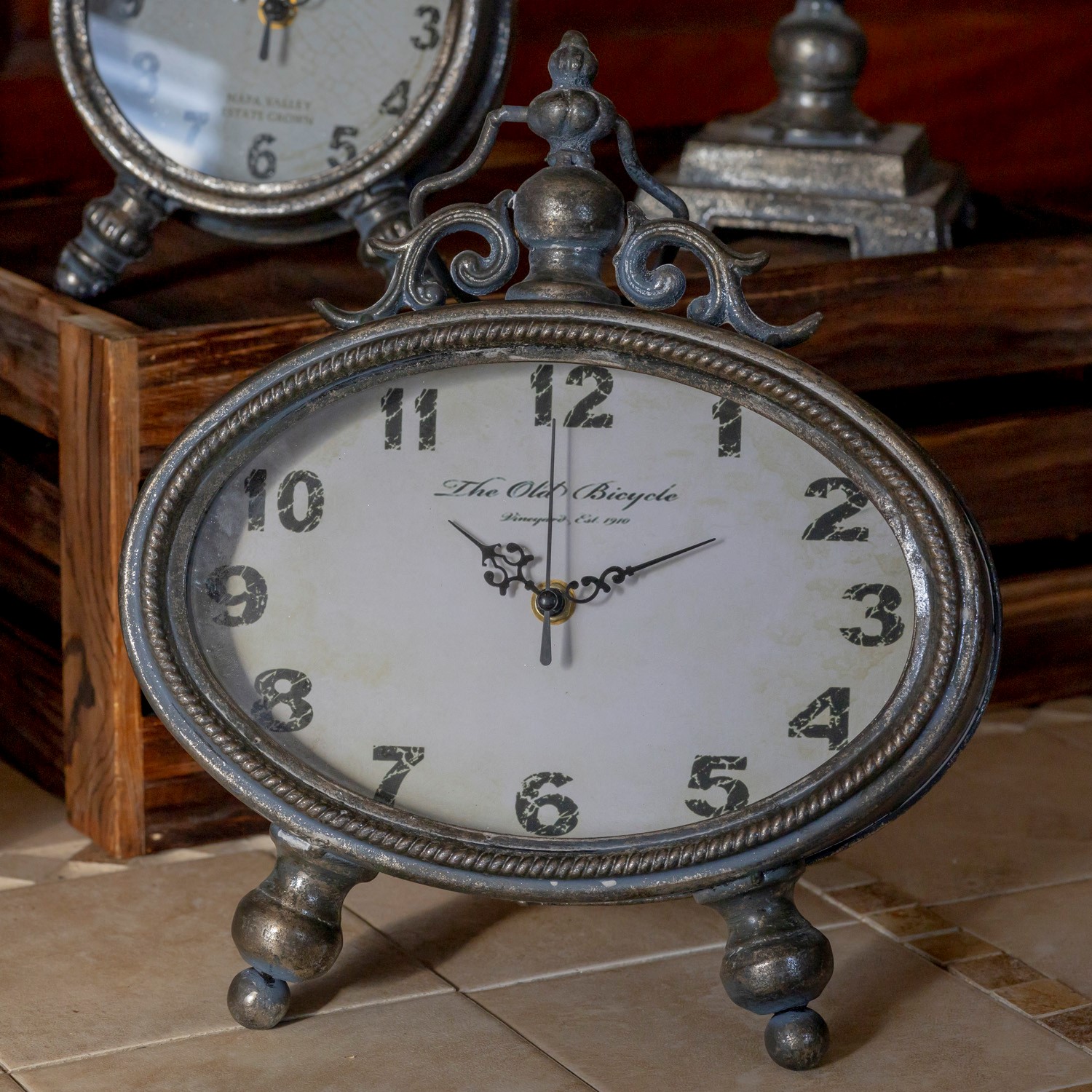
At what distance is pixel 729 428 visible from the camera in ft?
3.37

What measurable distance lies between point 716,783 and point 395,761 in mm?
198

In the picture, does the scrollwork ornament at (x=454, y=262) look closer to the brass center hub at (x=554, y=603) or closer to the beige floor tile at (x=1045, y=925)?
the brass center hub at (x=554, y=603)

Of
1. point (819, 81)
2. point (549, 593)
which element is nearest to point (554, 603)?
point (549, 593)

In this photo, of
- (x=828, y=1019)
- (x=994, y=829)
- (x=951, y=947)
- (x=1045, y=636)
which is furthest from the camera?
(x=1045, y=636)

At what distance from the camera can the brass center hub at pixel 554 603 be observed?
3.44 ft

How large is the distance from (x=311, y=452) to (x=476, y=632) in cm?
15

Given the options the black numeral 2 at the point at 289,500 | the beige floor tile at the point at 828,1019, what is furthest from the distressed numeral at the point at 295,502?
the beige floor tile at the point at 828,1019

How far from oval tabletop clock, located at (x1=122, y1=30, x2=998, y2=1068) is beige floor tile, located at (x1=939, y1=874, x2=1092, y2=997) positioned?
0.76ft

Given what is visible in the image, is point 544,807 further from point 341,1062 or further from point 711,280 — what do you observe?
point 711,280

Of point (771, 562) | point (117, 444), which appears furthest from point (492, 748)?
point (117, 444)

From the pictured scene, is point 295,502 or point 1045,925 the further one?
point 1045,925

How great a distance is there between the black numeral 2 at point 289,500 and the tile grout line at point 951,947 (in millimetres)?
508

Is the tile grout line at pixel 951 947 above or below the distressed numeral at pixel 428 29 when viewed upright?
below

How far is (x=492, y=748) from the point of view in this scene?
3.52 ft
